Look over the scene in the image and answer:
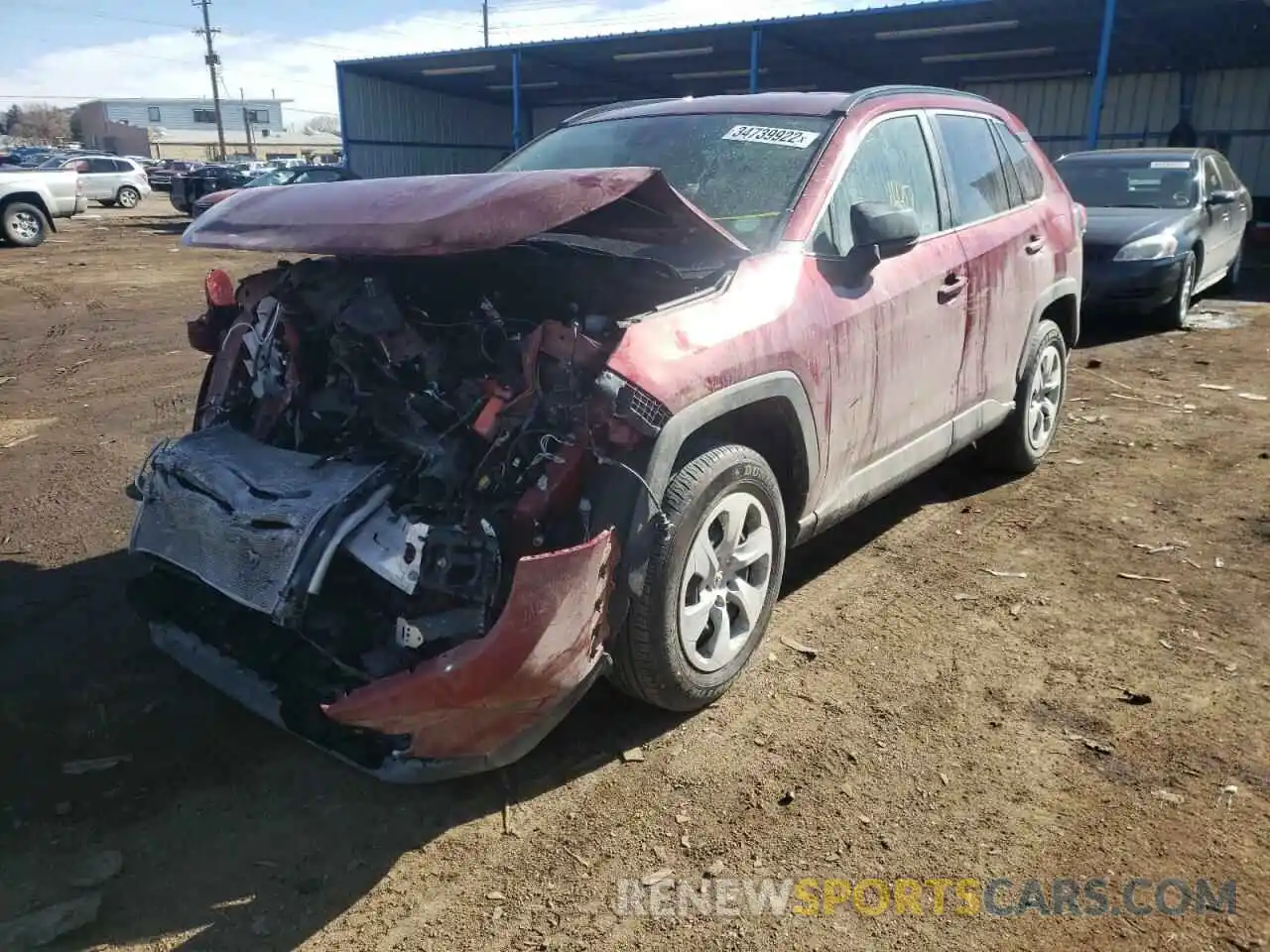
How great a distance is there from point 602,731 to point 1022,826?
128 centimetres

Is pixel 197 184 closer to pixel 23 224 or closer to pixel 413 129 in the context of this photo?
pixel 413 129

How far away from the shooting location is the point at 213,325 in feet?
12.7

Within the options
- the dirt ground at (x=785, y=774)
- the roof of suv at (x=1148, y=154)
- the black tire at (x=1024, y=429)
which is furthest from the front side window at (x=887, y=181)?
the roof of suv at (x=1148, y=154)

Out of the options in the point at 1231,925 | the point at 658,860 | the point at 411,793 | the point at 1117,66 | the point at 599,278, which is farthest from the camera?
the point at 1117,66

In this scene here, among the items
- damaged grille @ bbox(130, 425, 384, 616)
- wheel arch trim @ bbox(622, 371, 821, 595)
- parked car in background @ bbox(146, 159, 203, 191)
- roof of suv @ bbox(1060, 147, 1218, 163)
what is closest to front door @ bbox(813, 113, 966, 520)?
wheel arch trim @ bbox(622, 371, 821, 595)

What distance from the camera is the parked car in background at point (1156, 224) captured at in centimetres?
918

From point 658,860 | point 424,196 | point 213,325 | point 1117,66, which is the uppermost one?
point 1117,66

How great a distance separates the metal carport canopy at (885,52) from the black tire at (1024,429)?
47.1 ft

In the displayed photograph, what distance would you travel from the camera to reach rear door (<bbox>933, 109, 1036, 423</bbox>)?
4344mm

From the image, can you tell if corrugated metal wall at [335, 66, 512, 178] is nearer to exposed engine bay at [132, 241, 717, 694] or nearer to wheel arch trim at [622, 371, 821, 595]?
exposed engine bay at [132, 241, 717, 694]

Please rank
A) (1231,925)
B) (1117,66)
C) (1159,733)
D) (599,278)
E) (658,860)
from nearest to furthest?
(1231,925) < (658,860) < (1159,733) < (599,278) < (1117,66)

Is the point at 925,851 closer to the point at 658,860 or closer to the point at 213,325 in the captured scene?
the point at 658,860

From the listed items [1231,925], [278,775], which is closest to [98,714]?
[278,775]
